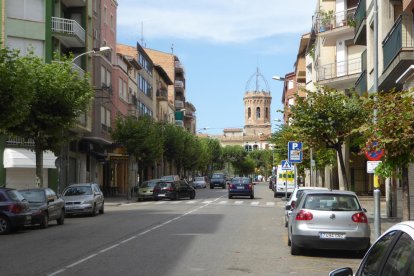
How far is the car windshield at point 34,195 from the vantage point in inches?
920

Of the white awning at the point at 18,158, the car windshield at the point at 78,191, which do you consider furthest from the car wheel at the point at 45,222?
the white awning at the point at 18,158

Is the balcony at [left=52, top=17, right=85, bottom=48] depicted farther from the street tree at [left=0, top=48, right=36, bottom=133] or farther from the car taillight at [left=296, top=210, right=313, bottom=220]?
the car taillight at [left=296, top=210, right=313, bottom=220]

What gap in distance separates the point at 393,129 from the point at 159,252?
5917 mm

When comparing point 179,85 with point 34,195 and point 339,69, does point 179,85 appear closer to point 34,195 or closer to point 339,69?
point 339,69

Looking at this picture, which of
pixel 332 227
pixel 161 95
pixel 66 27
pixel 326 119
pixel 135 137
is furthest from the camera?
pixel 161 95

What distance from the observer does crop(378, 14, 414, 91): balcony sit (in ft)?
66.1

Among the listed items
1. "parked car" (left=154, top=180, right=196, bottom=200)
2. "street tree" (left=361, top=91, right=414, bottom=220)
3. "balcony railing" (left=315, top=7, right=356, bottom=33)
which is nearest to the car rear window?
"street tree" (left=361, top=91, right=414, bottom=220)

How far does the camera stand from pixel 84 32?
45250 millimetres

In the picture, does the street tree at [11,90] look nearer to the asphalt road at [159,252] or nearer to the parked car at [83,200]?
the asphalt road at [159,252]

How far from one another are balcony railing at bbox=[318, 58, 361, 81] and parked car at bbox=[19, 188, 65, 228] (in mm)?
21660

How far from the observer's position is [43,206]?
75.3 feet

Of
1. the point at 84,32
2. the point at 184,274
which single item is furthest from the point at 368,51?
the point at 84,32

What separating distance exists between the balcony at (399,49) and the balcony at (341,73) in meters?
16.2

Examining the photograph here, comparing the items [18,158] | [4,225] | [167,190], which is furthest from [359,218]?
[167,190]
